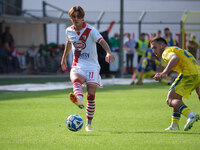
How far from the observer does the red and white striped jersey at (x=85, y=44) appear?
819cm

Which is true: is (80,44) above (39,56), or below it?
above

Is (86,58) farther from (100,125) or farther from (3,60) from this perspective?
(3,60)

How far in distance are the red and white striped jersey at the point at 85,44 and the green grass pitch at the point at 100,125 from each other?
1.19 m

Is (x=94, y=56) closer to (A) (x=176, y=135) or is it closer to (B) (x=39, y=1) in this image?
(A) (x=176, y=135)

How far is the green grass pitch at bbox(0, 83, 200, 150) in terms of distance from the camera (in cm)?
664

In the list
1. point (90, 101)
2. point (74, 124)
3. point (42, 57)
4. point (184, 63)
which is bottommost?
point (42, 57)

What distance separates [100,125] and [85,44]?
158cm

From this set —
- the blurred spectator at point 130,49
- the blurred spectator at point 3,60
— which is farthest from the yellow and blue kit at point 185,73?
the blurred spectator at point 3,60

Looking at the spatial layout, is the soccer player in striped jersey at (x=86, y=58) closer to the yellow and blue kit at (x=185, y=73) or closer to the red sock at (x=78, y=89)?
the red sock at (x=78, y=89)

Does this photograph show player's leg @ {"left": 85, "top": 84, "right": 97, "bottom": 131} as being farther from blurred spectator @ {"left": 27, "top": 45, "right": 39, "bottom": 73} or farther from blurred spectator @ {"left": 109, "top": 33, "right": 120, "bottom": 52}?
blurred spectator @ {"left": 27, "top": 45, "right": 39, "bottom": 73}

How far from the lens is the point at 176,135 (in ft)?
24.2

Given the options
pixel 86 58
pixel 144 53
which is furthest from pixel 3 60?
pixel 86 58

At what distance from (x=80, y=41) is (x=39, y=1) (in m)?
27.1

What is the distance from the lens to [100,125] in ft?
28.7
